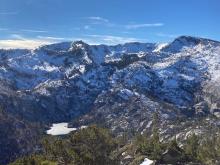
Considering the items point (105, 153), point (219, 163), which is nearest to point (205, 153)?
point (219, 163)

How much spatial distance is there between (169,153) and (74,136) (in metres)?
39.4

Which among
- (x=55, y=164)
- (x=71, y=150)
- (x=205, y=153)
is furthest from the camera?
(x=205, y=153)

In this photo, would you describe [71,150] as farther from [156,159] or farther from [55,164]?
[156,159]

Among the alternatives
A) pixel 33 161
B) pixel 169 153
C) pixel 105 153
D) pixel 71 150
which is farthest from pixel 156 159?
pixel 33 161

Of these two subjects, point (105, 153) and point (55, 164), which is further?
point (105, 153)

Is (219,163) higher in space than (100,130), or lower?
lower

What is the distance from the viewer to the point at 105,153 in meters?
186

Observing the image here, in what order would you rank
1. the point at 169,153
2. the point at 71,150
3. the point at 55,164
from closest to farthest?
the point at 55,164
the point at 71,150
the point at 169,153

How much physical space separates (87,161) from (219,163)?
184 feet

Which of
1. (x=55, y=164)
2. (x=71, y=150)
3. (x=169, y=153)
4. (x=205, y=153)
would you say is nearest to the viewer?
(x=55, y=164)

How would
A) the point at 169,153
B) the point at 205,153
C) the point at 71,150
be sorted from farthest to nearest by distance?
the point at 205,153 → the point at 169,153 → the point at 71,150

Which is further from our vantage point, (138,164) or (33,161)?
(138,164)

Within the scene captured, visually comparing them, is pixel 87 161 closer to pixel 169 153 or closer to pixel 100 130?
pixel 100 130

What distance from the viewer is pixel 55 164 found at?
529 feet
